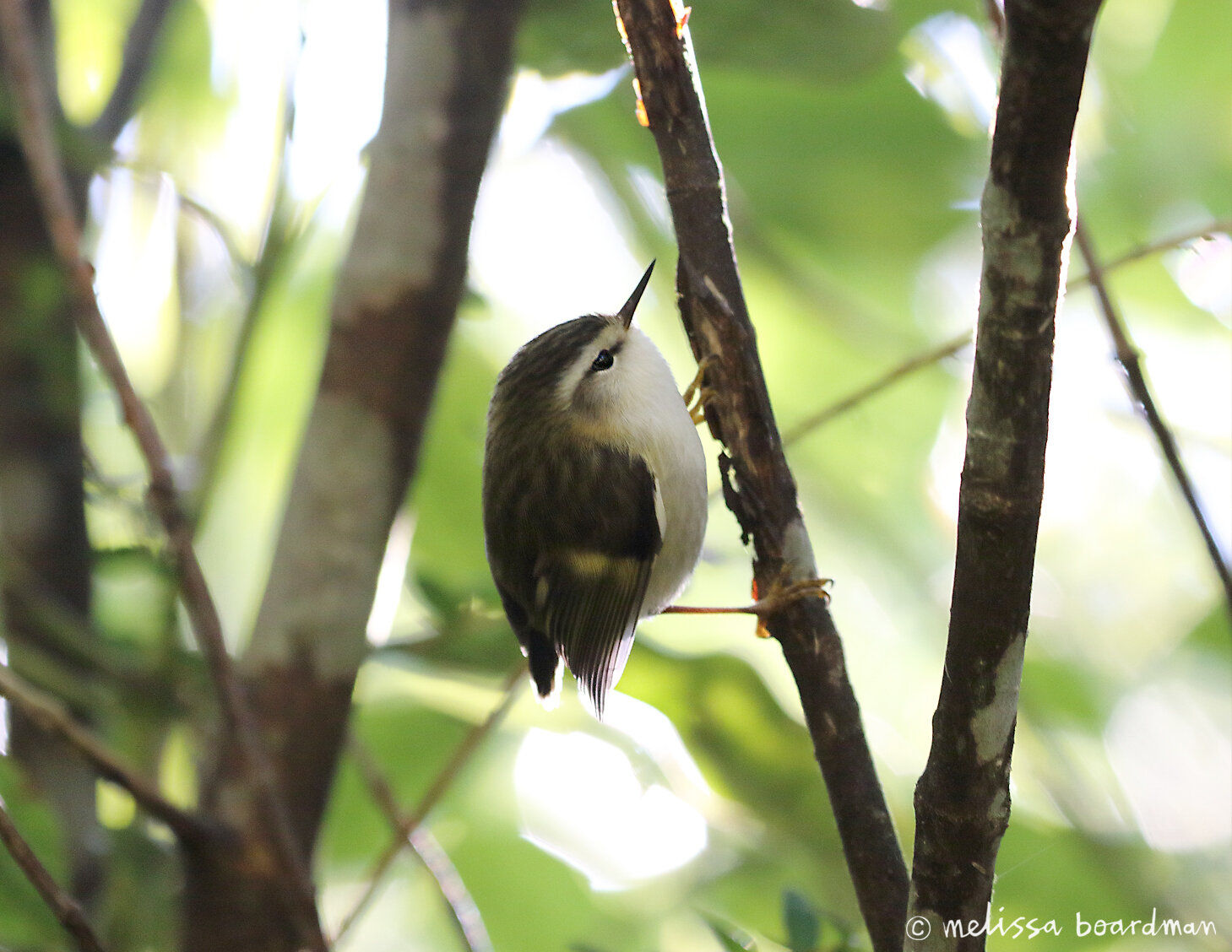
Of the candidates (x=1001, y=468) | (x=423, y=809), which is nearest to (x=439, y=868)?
(x=423, y=809)

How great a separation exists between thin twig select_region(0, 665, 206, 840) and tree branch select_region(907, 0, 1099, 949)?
A: 768mm

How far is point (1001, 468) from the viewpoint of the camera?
70 centimetres

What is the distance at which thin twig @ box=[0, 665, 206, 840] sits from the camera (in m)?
1.04

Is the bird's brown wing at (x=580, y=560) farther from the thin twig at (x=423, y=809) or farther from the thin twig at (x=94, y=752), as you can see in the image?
the thin twig at (x=94, y=752)

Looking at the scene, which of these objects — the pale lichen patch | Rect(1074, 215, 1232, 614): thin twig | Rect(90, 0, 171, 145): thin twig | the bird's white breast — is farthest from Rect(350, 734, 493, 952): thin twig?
Rect(90, 0, 171, 145): thin twig

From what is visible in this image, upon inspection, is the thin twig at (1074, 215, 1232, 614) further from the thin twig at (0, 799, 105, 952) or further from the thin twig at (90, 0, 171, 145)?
the thin twig at (90, 0, 171, 145)

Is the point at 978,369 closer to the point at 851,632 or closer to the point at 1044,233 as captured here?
the point at 1044,233

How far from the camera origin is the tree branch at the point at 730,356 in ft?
3.30

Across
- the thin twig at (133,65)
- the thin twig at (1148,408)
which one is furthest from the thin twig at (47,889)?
the thin twig at (133,65)

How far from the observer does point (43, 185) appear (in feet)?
3.83

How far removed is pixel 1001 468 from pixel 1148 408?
36 centimetres

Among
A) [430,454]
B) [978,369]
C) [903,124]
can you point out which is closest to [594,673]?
[430,454]

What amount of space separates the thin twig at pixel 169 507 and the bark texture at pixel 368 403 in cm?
23

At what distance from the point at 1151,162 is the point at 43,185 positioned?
1804 millimetres
